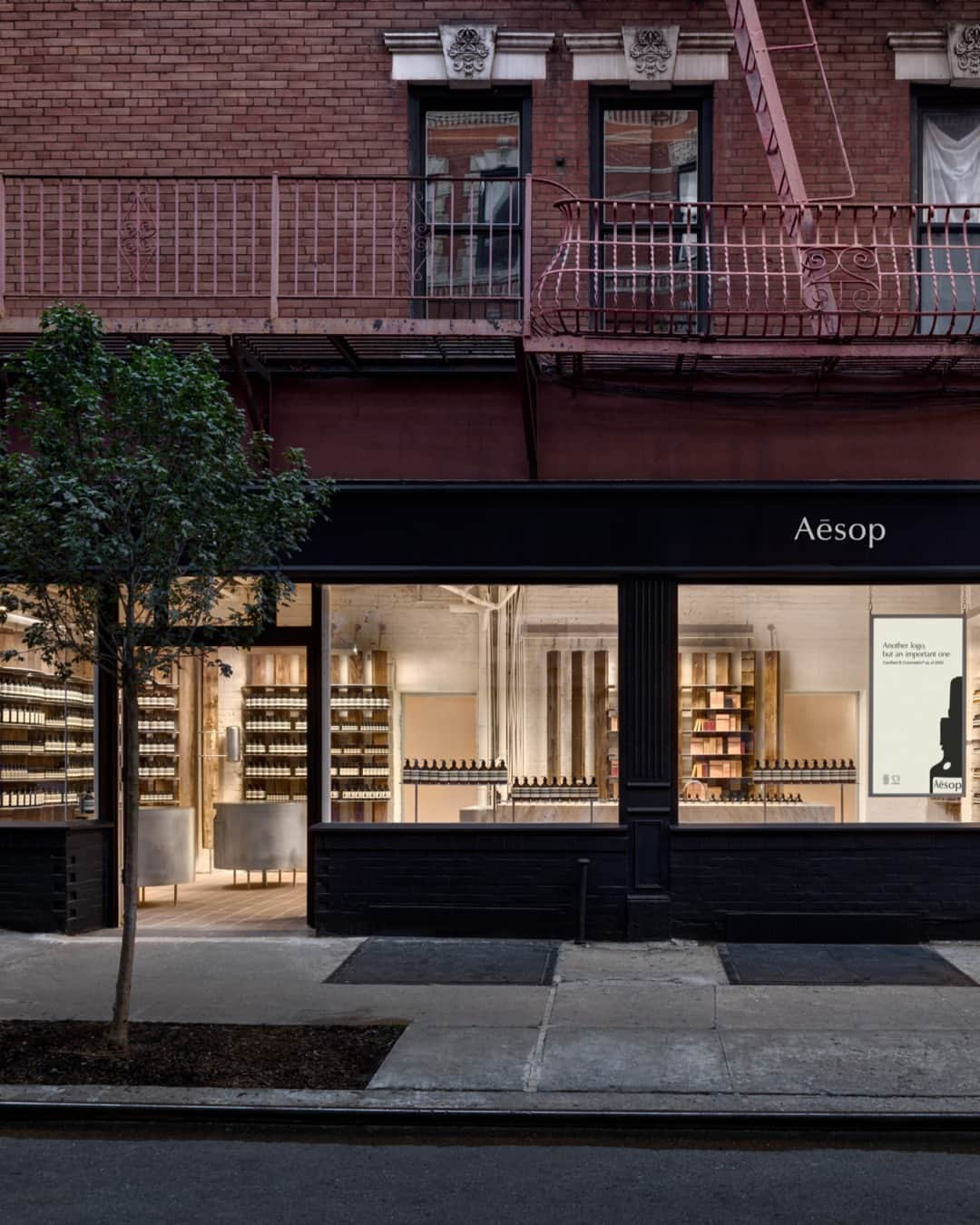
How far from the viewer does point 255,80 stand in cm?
1183

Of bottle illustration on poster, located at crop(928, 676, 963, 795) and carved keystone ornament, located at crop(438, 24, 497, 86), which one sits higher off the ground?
carved keystone ornament, located at crop(438, 24, 497, 86)

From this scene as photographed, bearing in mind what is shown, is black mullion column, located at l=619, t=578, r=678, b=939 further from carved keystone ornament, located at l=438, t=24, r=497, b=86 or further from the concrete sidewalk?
carved keystone ornament, located at l=438, t=24, r=497, b=86

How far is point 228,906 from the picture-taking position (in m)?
12.9

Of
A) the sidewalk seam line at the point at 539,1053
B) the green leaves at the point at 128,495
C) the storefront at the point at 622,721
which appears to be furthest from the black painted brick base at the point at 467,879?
the green leaves at the point at 128,495

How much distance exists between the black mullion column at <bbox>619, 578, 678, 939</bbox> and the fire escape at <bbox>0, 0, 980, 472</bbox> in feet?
5.46

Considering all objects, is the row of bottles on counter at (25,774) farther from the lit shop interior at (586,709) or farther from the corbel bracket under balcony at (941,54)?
the corbel bracket under balcony at (941,54)

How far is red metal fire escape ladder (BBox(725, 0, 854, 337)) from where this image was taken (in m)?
10.9

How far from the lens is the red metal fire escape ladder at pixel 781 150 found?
10906 millimetres

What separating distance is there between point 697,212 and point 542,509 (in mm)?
2805

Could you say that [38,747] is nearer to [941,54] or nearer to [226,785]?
[226,785]

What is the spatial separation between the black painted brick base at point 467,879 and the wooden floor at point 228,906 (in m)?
0.74

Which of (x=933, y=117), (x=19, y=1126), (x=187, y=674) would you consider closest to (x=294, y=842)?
(x=187, y=674)

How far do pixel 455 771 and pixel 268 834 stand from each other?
2.43 meters

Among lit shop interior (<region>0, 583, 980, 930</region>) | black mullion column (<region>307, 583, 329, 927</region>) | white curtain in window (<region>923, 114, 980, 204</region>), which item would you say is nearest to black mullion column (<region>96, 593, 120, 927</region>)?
lit shop interior (<region>0, 583, 980, 930</region>)
